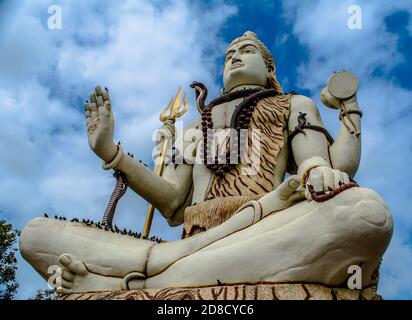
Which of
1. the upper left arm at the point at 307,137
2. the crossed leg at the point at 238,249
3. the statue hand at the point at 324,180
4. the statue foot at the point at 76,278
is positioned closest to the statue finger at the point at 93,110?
the crossed leg at the point at 238,249

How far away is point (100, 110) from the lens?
5531 millimetres

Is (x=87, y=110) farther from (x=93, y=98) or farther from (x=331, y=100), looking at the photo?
(x=331, y=100)

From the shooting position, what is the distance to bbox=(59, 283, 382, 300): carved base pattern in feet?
13.8

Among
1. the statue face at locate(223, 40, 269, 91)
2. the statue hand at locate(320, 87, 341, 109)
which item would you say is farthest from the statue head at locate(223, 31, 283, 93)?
the statue hand at locate(320, 87, 341, 109)

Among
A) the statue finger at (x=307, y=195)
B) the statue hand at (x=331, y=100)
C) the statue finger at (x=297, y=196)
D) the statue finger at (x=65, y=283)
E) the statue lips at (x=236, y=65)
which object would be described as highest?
the statue lips at (x=236, y=65)

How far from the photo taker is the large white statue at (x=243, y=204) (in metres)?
4.29

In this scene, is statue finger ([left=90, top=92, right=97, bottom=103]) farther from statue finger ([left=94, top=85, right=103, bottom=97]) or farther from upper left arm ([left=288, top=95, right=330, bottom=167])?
upper left arm ([left=288, top=95, right=330, bottom=167])

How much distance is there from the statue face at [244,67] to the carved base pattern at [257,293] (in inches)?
112

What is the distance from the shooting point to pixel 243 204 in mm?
5230

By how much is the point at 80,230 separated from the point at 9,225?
237 inches

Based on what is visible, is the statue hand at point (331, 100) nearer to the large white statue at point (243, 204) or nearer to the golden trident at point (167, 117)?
the large white statue at point (243, 204)

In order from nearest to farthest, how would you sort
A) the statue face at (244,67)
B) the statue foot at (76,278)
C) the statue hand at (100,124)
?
the statue foot at (76,278), the statue hand at (100,124), the statue face at (244,67)

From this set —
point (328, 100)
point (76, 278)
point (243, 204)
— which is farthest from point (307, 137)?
point (76, 278)
